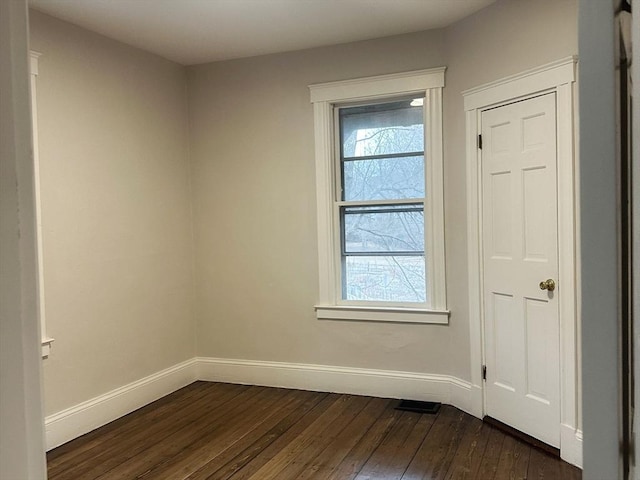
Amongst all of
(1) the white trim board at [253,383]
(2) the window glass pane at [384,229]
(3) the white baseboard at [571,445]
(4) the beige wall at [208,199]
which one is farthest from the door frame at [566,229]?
(2) the window glass pane at [384,229]

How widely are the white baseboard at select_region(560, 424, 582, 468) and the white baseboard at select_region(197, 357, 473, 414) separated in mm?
763

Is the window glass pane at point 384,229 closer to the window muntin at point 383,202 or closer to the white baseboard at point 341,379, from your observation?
the window muntin at point 383,202

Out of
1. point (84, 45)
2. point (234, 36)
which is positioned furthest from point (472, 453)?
point (84, 45)

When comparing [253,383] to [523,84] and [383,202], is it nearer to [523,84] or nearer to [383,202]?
[383,202]

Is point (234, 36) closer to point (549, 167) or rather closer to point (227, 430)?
point (549, 167)

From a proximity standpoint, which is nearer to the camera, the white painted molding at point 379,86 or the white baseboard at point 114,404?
the white baseboard at point 114,404

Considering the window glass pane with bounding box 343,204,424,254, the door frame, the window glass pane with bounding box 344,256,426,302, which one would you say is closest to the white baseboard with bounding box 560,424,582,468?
the door frame

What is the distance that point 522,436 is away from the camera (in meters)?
3.15

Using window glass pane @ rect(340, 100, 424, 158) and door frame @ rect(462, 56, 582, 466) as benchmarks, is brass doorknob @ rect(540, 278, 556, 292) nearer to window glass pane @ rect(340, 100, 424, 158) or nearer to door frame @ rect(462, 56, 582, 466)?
door frame @ rect(462, 56, 582, 466)

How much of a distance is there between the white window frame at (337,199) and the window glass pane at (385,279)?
3.1 inches

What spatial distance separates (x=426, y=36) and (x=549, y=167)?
1.41m

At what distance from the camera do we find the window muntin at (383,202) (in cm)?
389

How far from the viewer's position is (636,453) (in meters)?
0.55

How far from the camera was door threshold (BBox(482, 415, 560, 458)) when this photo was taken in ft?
9.68
